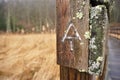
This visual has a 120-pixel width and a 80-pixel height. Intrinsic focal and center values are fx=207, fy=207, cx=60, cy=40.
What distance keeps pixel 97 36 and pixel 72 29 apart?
91mm

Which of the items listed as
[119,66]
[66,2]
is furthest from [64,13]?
[119,66]

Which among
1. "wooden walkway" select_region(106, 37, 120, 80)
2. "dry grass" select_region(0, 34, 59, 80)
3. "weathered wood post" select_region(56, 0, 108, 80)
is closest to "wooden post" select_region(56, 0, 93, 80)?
"weathered wood post" select_region(56, 0, 108, 80)

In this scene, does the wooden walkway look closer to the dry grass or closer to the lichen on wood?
the dry grass

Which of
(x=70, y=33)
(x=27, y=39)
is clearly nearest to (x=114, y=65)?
(x=27, y=39)

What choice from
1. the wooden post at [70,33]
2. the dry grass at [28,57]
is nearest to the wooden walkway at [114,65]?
the dry grass at [28,57]

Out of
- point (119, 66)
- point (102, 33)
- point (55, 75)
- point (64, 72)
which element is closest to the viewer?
point (102, 33)

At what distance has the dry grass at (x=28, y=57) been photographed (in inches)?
50.3

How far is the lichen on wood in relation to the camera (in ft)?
2.22

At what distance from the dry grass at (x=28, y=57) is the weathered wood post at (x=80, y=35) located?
0.53 metres

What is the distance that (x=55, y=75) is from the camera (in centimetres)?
127

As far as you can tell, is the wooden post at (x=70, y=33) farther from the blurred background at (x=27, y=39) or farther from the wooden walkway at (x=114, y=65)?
the wooden walkway at (x=114, y=65)

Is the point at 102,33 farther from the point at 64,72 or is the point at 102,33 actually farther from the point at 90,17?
the point at 64,72

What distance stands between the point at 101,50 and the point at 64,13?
18cm

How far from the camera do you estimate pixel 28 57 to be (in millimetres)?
1293
